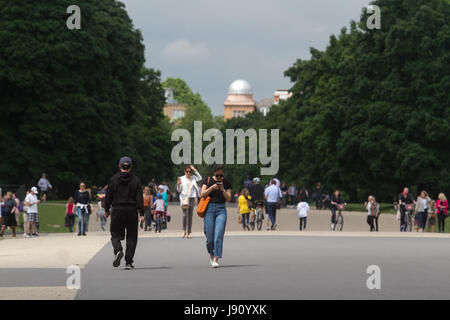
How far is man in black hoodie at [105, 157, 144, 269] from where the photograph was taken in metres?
16.9

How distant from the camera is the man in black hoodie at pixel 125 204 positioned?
55.5 ft

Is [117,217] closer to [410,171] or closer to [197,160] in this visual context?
[410,171]

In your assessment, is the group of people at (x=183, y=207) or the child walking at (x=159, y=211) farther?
the child walking at (x=159, y=211)

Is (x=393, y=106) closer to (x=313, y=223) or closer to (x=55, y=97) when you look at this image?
(x=313, y=223)

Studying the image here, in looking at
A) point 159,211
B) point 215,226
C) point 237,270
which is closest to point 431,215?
point 159,211

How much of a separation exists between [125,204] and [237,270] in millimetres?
2132

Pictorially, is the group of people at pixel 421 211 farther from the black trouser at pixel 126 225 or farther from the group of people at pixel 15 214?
the black trouser at pixel 126 225

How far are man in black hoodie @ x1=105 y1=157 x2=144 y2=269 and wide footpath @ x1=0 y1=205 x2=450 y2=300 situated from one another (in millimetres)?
487

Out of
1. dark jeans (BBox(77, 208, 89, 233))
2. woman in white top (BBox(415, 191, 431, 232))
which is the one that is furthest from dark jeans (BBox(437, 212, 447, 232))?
dark jeans (BBox(77, 208, 89, 233))

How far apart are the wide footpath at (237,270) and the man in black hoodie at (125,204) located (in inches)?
19.2

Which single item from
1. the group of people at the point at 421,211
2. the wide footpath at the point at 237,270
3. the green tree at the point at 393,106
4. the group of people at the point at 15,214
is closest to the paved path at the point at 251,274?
the wide footpath at the point at 237,270

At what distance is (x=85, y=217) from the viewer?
111ft

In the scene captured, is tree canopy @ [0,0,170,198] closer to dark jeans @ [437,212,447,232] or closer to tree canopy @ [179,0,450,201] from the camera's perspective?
tree canopy @ [179,0,450,201]

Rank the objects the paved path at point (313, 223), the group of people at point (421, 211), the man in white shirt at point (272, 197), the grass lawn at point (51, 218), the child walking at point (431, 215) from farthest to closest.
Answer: the paved path at point (313, 223), the grass lawn at point (51, 218), the child walking at point (431, 215), the group of people at point (421, 211), the man in white shirt at point (272, 197)
